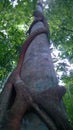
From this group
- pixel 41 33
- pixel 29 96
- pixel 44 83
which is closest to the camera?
pixel 29 96

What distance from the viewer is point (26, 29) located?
916 centimetres

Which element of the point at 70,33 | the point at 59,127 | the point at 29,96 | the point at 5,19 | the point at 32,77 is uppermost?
the point at 5,19

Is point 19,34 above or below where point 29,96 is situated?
above

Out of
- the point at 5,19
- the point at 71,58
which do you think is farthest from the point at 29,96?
the point at 71,58

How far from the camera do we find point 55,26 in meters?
9.17

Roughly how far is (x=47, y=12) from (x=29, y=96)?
7.25 metres

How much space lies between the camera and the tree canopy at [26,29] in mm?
6193

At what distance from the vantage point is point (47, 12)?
29.9 feet

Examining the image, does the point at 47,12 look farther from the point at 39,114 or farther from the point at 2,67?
the point at 39,114

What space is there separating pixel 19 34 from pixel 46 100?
4746mm

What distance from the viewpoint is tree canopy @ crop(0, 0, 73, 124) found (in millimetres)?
6193

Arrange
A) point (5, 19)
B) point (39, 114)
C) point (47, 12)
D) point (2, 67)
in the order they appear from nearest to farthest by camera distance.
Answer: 1. point (39, 114)
2. point (2, 67)
3. point (5, 19)
4. point (47, 12)

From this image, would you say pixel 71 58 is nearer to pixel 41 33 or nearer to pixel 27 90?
pixel 41 33

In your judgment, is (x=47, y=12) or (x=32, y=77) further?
(x=47, y=12)
